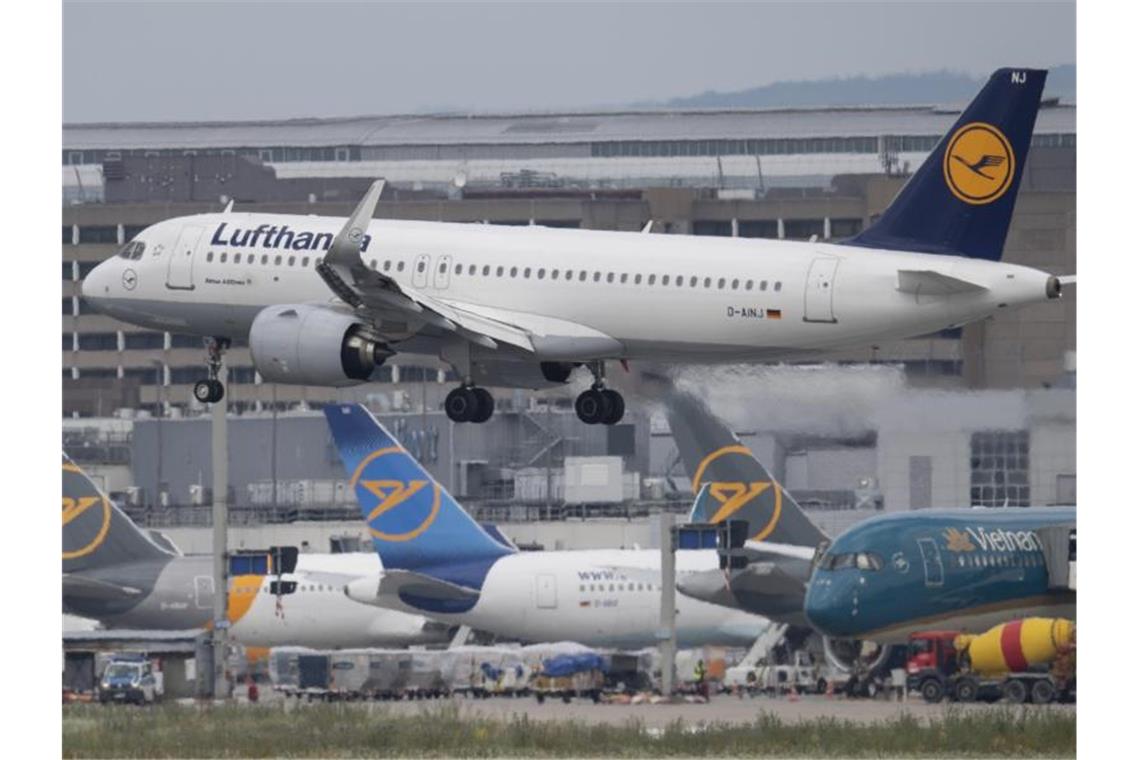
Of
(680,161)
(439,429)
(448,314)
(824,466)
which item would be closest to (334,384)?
(448,314)

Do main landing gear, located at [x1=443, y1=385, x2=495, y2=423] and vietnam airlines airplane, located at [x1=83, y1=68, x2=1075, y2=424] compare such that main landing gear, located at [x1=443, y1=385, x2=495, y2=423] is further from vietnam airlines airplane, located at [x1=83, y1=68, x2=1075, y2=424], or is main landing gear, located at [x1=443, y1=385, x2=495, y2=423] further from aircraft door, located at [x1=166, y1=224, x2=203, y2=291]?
aircraft door, located at [x1=166, y1=224, x2=203, y2=291]

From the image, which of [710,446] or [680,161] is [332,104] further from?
[710,446]

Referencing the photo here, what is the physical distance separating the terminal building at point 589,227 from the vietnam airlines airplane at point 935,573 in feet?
8.44

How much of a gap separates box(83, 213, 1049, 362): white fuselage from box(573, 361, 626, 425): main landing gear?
1.34 m

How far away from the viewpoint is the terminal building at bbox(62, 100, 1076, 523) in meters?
86.4

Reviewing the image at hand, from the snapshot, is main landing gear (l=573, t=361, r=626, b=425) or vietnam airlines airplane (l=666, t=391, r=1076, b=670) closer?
main landing gear (l=573, t=361, r=626, b=425)

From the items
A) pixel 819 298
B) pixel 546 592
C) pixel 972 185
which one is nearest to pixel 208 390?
pixel 819 298

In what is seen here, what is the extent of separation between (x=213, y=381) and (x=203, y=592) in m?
36.3

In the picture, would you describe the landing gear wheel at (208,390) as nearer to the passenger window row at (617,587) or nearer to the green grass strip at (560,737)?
the green grass strip at (560,737)

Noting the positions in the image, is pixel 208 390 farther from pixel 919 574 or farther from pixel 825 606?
pixel 919 574

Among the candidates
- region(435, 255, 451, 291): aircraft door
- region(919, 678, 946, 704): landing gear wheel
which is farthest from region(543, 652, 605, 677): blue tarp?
region(435, 255, 451, 291): aircraft door

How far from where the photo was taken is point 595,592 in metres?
91.4

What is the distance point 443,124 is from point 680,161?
11.7 metres

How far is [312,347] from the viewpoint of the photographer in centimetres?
5953
